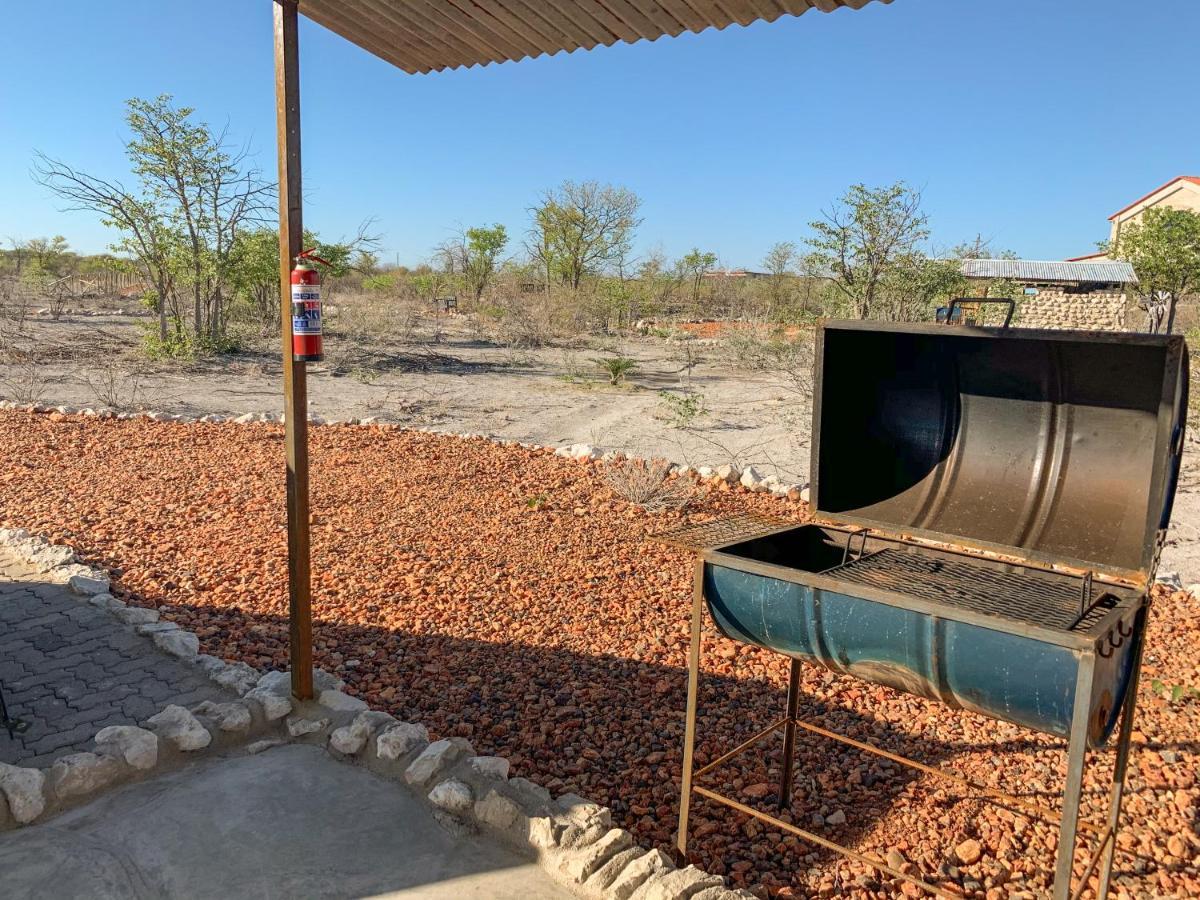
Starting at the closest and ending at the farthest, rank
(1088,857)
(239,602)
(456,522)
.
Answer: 1. (1088,857)
2. (239,602)
3. (456,522)

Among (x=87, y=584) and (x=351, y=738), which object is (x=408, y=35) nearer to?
(x=351, y=738)

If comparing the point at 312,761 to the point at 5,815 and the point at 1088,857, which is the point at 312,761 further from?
the point at 1088,857

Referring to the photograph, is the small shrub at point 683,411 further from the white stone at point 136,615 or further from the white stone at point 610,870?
the white stone at point 610,870

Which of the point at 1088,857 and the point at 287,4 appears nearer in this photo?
the point at 1088,857

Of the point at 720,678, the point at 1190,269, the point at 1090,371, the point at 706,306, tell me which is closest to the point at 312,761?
the point at 720,678

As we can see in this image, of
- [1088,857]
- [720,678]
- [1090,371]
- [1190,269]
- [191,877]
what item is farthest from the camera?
[1190,269]

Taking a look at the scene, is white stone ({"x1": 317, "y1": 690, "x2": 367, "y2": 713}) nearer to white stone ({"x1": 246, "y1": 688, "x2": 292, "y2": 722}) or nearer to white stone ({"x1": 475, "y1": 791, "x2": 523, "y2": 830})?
white stone ({"x1": 246, "y1": 688, "x2": 292, "y2": 722})

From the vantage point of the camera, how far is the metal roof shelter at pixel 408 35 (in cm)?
301

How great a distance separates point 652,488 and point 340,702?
12.4 ft

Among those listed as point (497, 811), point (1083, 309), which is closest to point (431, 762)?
Answer: point (497, 811)

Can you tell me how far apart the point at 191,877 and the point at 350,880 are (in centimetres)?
45

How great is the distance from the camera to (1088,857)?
2830mm

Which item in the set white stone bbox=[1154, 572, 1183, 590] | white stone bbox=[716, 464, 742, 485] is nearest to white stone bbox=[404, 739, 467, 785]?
white stone bbox=[1154, 572, 1183, 590]

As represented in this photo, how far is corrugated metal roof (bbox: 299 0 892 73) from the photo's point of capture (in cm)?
295
